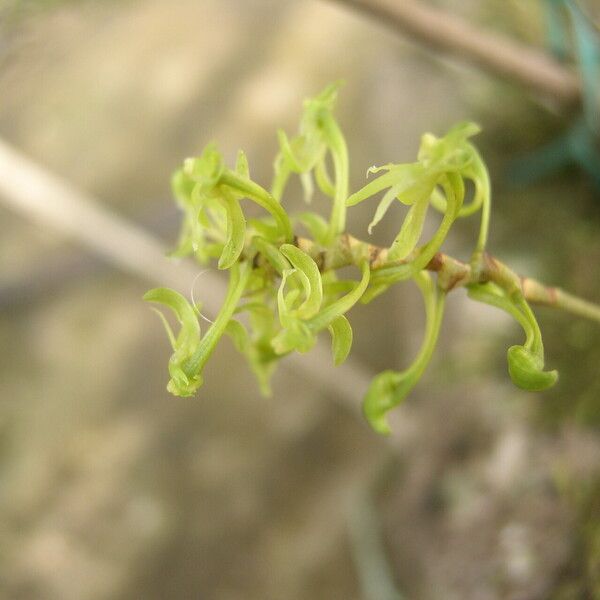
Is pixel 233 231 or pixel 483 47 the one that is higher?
pixel 483 47

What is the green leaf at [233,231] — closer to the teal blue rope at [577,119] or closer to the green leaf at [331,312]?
the green leaf at [331,312]

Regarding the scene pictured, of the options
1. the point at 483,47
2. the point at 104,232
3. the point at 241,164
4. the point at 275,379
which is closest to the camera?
the point at 241,164

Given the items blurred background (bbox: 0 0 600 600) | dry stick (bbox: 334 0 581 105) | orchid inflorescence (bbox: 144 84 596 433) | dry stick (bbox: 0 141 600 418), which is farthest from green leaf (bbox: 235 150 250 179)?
dry stick (bbox: 0 141 600 418)

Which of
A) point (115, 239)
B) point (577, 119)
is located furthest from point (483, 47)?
point (115, 239)

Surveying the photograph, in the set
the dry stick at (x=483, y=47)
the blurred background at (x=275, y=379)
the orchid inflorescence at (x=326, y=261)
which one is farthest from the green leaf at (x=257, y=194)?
the dry stick at (x=483, y=47)

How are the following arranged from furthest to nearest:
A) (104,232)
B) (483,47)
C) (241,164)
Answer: (104,232) → (483,47) → (241,164)

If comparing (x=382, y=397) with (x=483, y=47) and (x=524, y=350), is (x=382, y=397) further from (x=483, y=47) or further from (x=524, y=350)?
(x=483, y=47)
